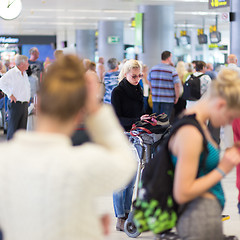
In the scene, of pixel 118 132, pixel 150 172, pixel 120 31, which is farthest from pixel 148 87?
pixel 120 31

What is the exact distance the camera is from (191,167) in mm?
2242

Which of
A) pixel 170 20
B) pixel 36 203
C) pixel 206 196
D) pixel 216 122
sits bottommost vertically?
pixel 206 196

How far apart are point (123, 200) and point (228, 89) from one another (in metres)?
2.75

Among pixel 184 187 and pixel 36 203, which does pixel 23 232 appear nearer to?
pixel 36 203

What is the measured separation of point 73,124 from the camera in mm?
1684

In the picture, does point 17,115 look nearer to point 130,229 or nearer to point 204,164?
point 130,229

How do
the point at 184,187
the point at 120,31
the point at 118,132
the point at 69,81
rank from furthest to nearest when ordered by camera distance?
the point at 120,31, the point at 184,187, the point at 118,132, the point at 69,81

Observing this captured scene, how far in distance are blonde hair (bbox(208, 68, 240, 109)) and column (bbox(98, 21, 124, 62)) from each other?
81.0 feet

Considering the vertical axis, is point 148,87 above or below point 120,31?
below

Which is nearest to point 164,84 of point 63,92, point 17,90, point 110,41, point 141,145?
point 17,90

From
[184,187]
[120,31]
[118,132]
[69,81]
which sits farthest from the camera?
[120,31]

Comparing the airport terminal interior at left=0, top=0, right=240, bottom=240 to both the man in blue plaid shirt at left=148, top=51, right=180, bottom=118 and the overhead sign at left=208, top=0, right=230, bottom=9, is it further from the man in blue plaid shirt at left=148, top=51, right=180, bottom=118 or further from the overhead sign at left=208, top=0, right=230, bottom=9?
the man in blue plaid shirt at left=148, top=51, right=180, bottom=118

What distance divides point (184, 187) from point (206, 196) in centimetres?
16

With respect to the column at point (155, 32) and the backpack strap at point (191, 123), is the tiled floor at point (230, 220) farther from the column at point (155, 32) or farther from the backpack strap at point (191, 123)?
the column at point (155, 32)
